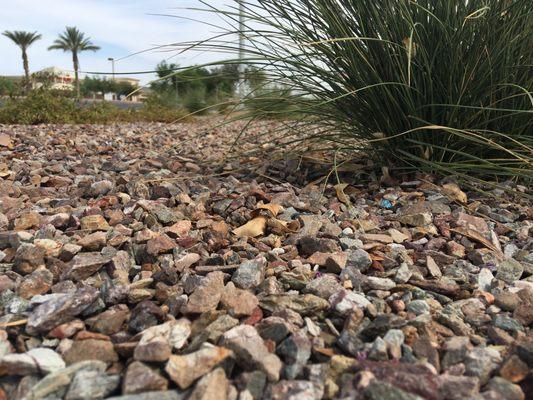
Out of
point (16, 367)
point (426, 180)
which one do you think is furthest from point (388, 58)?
point (16, 367)

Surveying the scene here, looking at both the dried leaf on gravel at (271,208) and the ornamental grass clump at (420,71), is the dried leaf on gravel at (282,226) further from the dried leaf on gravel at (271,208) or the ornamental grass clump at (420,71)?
the ornamental grass clump at (420,71)

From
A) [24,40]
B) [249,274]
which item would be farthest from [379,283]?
[24,40]

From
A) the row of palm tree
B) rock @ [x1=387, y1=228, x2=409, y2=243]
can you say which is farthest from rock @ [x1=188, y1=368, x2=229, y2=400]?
the row of palm tree

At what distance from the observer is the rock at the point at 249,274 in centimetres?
127

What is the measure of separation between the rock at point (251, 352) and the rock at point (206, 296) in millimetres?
136

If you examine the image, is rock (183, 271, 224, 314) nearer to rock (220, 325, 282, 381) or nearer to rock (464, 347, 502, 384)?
rock (220, 325, 282, 381)

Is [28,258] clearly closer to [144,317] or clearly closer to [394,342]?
[144,317]

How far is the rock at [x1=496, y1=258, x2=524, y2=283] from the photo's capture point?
1.39 metres

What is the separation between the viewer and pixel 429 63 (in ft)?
6.91

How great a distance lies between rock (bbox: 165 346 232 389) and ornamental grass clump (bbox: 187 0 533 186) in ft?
4.14

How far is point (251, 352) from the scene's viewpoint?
3.10 ft

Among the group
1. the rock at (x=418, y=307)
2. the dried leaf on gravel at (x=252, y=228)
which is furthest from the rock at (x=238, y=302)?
the dried leaf on gravel at (x=252, y=228)

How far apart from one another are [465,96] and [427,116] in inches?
6.8

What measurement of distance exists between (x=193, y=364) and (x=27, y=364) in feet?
1.02
